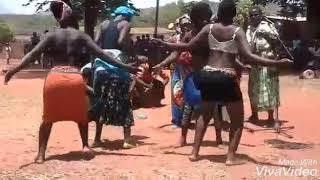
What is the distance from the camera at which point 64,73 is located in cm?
629

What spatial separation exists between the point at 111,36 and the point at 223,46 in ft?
5.28

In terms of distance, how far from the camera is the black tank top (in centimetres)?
711

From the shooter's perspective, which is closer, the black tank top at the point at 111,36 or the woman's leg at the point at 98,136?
the black tank top at the point at 111,36

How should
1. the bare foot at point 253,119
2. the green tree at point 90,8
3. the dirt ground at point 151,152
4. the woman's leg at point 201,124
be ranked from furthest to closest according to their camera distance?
1. the green tree at point 90,8
2. the bare foot at point 253,119
3. the woman's leg at point 201,124
4. the dirt ground at point 151,152

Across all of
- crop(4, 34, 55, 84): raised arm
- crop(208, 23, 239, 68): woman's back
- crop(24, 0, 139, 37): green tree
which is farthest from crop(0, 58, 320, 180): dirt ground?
crop(24, 0, 139, 37): green tree

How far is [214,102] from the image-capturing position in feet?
20.5

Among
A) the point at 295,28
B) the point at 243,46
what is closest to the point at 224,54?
the point at 243,46

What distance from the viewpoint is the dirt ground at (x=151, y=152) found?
5.82 m

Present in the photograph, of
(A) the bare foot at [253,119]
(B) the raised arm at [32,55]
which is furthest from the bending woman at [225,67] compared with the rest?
(A) the bare foot at [253,119]

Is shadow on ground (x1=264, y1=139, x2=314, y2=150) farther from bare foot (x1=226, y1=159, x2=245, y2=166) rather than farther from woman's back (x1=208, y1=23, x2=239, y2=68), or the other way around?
woman's back (x1=208, y1=23, x2=239, y2=68)

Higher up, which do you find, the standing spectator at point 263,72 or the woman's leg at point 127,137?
the standing spectator at point 263,72

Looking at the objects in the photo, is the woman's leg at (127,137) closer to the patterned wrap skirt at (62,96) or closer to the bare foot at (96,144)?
the bare foot at (96,144)

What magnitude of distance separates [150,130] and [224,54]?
3.11 m

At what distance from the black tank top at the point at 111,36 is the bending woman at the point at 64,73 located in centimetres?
70
